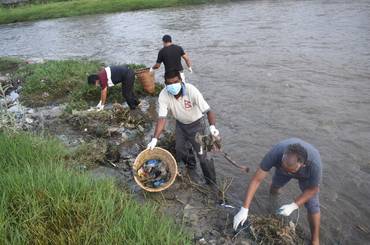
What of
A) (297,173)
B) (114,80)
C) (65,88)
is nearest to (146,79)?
(114,80)

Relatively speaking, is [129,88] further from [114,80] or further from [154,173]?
[154,173]

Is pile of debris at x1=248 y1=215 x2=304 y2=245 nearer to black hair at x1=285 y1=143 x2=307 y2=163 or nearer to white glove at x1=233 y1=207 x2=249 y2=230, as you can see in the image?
white glove at x1=233 y1=207 x2=249 y2=230

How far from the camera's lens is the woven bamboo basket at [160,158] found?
18.9 feet

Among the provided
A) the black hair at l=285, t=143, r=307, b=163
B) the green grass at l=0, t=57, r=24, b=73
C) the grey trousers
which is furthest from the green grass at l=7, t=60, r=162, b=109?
the black hair at l=285, t=143, r=307, b=163

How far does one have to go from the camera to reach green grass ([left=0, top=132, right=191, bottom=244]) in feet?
12.9

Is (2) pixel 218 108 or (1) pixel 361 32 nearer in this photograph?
(2) pixel 218 108

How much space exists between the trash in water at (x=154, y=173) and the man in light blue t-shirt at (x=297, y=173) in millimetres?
1562

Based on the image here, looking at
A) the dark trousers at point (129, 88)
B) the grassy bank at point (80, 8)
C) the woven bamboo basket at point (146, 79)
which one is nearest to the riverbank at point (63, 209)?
the dark trousers at point (129, 88)

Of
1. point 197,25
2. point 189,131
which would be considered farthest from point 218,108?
point 197,25

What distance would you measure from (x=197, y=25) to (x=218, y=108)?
14502mm

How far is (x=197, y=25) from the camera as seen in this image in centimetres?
2366

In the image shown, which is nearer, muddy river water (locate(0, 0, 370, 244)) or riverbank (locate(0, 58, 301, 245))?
riverbank (locate(0, 58, 301, 245))

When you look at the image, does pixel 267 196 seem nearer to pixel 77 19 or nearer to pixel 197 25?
pixel 197 25

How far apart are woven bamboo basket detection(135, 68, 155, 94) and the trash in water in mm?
4796
